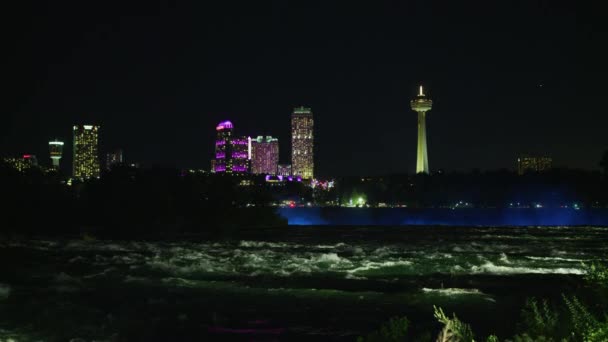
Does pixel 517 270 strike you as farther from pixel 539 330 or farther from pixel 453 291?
pixel 539 330

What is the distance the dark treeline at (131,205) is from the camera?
83.2 m

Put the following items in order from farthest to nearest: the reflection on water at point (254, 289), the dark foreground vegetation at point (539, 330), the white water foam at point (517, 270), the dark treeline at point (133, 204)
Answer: the dark treeline at point (133, 204), the white water foam at point (517, 270), the reflection on water at point (254, 289), the dark foreground vegetation at point (539, 330)

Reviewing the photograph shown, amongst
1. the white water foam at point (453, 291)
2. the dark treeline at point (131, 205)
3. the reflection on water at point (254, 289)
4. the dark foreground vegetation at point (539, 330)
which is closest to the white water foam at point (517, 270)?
the reflection on water at point (254, 289)

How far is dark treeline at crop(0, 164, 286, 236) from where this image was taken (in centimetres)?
8319

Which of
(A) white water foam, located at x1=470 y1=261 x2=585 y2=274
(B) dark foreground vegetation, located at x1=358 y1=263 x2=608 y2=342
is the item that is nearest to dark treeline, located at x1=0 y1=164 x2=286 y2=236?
(A) white water foam, located at x1=470 y1=261 x2=585 y2=274

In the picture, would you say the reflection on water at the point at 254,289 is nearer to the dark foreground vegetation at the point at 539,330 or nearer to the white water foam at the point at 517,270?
the white water foam at the point at 517,270

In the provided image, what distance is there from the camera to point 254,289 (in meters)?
28.1

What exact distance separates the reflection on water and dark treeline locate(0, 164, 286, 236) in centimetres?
3756

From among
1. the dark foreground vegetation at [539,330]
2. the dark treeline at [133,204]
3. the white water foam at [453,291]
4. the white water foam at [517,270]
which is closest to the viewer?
the dark foreground vegetation at [539,330]

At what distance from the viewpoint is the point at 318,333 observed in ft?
66.3

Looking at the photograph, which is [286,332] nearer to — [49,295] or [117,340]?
[117,340]

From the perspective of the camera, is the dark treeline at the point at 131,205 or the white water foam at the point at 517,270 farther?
the dark treeline at the point at 131,205

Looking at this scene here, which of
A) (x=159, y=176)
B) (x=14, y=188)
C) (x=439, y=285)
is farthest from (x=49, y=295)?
(x=159, y=176)

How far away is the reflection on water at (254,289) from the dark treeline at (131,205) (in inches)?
1479
